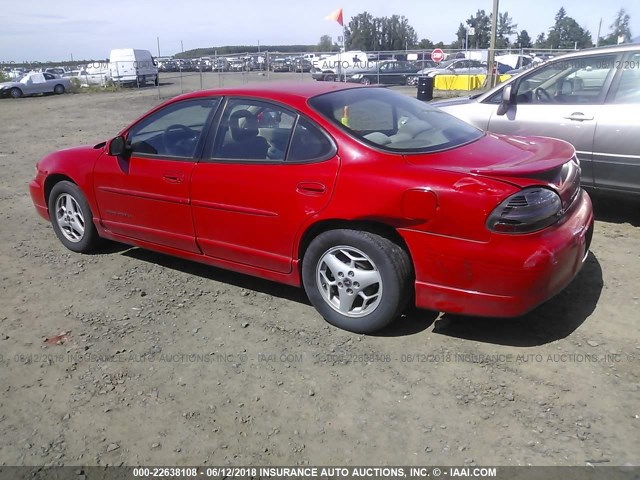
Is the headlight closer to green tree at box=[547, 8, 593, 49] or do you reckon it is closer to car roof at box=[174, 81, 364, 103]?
car roof at box=[174, 81, 364, 103]

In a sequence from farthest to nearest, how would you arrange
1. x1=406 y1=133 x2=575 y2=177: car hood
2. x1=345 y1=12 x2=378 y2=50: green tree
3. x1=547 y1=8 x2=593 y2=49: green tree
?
x1=345 y1=12 x2=378 y2=50: green tree, x1=547 y1=8 x2=593 y2=49: green tree, x1=406 y1=133 x2=575 y2=177: car hood

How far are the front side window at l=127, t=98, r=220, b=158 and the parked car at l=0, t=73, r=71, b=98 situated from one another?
3105 cm

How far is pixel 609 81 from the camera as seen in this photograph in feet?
17.4

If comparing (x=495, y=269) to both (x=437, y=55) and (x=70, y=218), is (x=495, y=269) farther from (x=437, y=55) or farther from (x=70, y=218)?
(x=437, y=55)

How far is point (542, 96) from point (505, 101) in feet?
1.29

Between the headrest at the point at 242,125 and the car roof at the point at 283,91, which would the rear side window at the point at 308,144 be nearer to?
the car roof at the point at 283,91

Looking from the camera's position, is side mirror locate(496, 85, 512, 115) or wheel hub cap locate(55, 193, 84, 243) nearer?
wheel hub cap locate(55, 193, 84, 243)

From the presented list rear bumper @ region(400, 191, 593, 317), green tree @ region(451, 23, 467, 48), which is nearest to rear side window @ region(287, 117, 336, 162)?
rear bumper @ region(400, 191, 593, 317)

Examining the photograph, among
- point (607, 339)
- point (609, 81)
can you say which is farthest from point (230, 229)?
point (609, 81)

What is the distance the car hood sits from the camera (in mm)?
3148

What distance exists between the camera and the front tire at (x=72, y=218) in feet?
16.2

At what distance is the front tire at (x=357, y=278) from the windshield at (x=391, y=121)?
2.06 feet

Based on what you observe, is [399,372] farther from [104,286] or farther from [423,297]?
[104,286]

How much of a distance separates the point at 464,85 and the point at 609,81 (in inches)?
869
